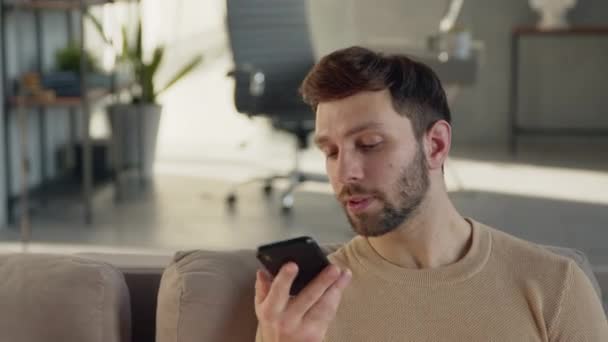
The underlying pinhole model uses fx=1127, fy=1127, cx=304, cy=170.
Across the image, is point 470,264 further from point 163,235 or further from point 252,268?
point 163,235

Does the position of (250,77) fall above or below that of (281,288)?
below

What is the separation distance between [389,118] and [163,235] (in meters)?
3.35

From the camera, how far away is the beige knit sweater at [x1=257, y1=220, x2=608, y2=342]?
1567mm

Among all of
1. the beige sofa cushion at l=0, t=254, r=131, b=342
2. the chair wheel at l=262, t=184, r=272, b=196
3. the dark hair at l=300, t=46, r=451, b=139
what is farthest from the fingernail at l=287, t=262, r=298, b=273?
the chair wheel at l=262, t=184, r=272, b=196

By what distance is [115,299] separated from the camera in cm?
170

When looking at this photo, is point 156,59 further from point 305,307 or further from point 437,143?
point 305,307

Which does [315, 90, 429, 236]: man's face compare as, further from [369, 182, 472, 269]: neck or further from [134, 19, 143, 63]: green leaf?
[134, 19, 143, 63]: green leaf

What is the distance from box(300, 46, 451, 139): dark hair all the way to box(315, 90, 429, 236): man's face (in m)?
0.01

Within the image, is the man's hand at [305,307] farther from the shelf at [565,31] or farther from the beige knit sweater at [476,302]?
the shelf at [565,31]

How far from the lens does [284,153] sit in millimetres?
7402

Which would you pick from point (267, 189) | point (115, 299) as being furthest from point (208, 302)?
point (267, 189)

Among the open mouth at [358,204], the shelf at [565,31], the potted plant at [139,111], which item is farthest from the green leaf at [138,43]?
the open mouth at [358,204]

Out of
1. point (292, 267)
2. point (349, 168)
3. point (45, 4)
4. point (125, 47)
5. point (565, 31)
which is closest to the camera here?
point (292, 267)

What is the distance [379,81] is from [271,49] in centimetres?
404
